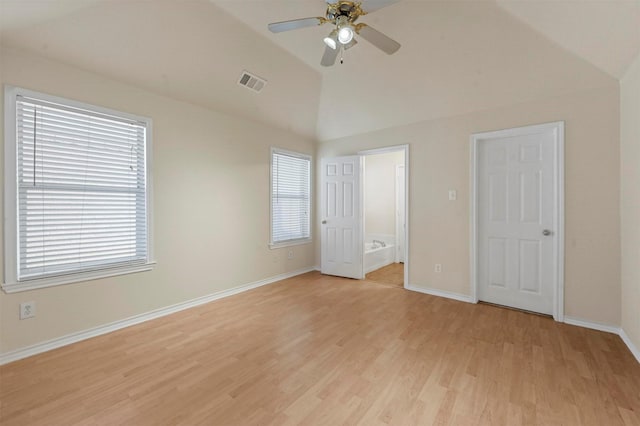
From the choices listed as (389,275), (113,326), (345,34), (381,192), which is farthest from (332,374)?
(381,192)

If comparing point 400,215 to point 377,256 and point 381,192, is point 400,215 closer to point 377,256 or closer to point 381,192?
point 381,192

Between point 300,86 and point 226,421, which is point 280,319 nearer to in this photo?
point 226,421

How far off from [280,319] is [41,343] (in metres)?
2.04

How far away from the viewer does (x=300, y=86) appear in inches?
151

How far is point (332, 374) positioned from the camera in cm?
209

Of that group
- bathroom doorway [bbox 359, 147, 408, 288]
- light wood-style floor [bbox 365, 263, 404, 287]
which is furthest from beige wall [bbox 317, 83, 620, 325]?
bathroom doorway [bbox 359, 147, 408, 288]

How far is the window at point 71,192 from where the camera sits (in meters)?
2.32

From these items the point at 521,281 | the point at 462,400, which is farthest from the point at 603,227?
the point at 462,400

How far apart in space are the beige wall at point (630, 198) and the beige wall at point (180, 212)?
3.93 meters

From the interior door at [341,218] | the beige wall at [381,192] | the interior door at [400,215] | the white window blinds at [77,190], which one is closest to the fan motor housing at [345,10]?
the white window blinds at [77,190]

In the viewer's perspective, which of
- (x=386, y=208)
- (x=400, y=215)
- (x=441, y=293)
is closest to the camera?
(x=441, y=293)

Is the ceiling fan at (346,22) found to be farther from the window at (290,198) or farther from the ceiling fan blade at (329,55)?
the window at (290,198)

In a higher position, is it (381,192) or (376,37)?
(376,37)

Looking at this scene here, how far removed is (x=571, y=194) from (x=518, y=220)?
0.55 meters
